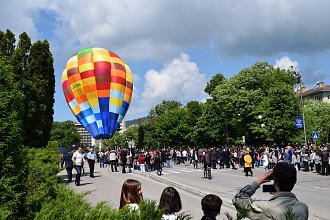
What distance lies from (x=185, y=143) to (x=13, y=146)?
273 ft

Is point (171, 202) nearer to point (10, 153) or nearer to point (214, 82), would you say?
point (10, 153)

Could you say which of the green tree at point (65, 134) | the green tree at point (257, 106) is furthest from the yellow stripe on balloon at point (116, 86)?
the green tree at point (65, 134)

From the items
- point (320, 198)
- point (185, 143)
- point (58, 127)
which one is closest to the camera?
point (320, 198)

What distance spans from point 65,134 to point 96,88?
143947mm

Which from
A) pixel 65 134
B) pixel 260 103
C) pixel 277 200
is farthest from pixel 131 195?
pixel 65 134

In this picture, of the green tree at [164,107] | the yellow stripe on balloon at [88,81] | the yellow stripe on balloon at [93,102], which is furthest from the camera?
the green tree at [164,107]

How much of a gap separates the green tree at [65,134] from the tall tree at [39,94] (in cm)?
14650

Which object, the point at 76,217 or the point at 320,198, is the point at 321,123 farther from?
the point at 76,217

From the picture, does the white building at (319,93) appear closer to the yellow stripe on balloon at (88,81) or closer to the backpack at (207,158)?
the yellow stripe on balloon at (88,81)

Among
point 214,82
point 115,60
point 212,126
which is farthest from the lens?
Result: point 214,82

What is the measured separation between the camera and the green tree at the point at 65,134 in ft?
558

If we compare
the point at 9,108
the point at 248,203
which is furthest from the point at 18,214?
the point at 248,203

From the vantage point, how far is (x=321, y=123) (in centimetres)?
8038

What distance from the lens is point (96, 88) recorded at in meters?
35.0
